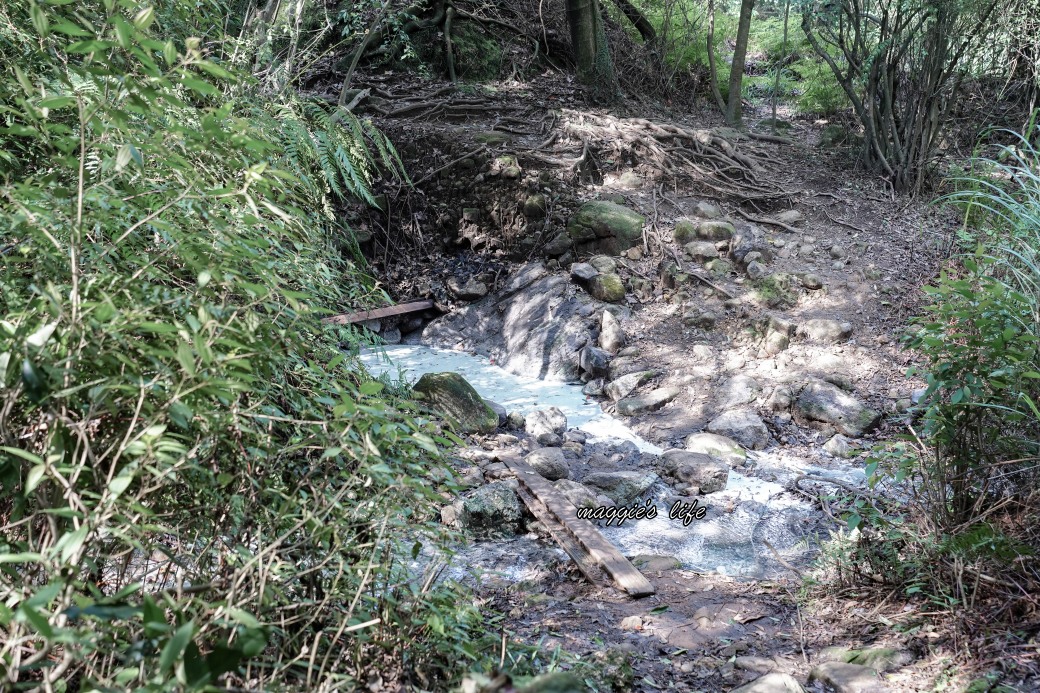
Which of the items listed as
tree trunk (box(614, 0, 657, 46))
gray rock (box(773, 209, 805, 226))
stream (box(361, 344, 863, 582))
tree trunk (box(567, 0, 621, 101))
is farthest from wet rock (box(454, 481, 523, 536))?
tree trunk (box(614, 0, 657, 46))

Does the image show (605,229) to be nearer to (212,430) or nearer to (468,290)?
(468,290)

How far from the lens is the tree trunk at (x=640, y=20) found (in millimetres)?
11070

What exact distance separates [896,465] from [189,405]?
2.68 m

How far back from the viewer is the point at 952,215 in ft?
24.6

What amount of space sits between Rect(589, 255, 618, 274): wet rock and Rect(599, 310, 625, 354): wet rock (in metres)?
0.64

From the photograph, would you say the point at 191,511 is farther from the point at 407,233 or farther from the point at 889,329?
the point at 407,233

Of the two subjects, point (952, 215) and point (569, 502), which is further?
point (952, 215)

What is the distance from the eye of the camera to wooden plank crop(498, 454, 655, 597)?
11.0 feet

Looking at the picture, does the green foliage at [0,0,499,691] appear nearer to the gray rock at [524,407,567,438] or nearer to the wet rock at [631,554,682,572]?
Result: the wet rock at [631,554,682,572]

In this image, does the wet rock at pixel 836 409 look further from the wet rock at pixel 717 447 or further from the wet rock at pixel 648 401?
the wet rock at pixel 648 401

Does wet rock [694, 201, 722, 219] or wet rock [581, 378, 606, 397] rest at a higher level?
wet rock [694, 201, 722, 219]

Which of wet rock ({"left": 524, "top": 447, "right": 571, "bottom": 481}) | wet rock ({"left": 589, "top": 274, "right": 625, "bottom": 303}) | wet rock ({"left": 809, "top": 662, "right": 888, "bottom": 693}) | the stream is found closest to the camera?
wet rock ({"left": 809, "top": 662, "right": 888, "bottom": 693})

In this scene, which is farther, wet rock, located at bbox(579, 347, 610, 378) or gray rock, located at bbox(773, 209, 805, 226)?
gray rock, located at bbox(773, 209, 805, 226)

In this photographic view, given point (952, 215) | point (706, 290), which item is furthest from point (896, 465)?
point (952, 215)
